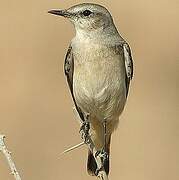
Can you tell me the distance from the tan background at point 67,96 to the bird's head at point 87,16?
3.10 meters

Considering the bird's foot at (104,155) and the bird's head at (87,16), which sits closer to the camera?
the bird's head at (87,16)

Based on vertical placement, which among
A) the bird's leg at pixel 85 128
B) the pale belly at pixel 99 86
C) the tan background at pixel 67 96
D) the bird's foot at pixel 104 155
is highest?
the pale belly at pixel 99 86

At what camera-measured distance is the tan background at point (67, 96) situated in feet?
32.3

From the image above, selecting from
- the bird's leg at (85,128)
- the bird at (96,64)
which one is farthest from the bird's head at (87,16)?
the bird's leg at (85,128)

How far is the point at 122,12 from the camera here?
11.8 metres

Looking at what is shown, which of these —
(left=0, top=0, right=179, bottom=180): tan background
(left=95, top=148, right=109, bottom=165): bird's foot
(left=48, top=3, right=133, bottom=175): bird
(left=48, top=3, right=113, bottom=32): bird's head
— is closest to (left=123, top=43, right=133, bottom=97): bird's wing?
(left=48, top=3, right=133, bottom=175): bird

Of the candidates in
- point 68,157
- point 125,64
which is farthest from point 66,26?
point 125,64

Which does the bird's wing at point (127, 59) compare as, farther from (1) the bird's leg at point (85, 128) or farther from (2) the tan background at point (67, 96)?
(2) the tan background at point (67, 96)

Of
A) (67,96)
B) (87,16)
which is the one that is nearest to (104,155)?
(87,16)

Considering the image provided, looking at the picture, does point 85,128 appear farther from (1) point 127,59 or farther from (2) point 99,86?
(1) point 127,59

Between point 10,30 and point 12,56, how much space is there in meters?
0.59

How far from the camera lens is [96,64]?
652cm

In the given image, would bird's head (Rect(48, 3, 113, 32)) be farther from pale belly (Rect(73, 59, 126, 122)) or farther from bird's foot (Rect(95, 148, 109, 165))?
bird's foot (Rect(95, 148, 109, 165))

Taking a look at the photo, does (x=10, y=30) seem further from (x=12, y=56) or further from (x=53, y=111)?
(x=53, y=111)
